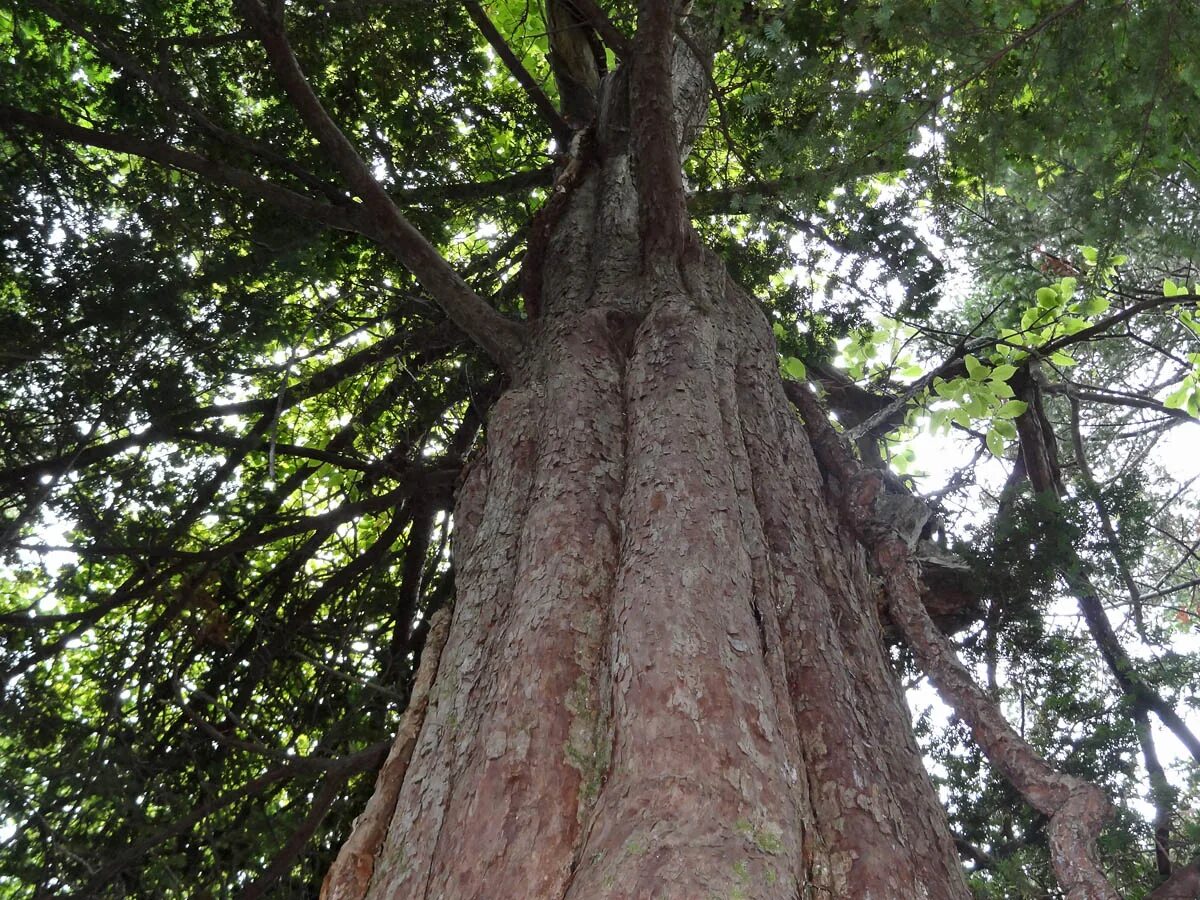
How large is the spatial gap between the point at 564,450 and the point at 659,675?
961 mm

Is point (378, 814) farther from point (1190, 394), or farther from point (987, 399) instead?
point (1190, 394)

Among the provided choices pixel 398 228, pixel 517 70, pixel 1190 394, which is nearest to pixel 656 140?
pixel 398 228

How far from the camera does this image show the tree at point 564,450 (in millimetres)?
1614

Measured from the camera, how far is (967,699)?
216 centimetres

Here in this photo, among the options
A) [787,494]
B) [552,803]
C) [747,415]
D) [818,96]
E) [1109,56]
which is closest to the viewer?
[552,803]

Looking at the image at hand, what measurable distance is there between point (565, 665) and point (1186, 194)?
13.1 ft

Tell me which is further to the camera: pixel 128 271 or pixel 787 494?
pixel 128 271

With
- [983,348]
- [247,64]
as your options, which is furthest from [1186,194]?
[247,64]

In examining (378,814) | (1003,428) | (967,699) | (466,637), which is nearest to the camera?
(378,814)

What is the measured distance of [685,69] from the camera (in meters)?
5.57

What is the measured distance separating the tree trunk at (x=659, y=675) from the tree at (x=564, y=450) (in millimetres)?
10

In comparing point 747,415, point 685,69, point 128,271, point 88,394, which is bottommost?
point 747,415

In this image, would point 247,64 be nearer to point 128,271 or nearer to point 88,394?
point 128,271

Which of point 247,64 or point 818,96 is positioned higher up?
point 247,64
